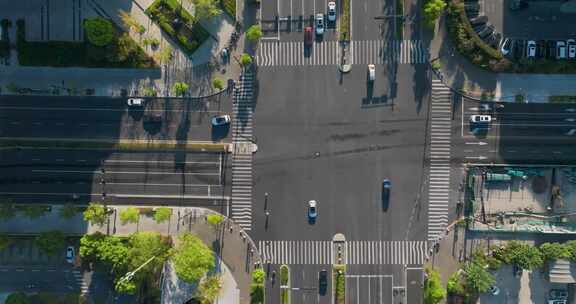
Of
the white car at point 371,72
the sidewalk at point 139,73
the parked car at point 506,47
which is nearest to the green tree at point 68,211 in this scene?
the sidewalk at point 139,73

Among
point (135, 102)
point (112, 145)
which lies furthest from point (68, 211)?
point (135, 102)

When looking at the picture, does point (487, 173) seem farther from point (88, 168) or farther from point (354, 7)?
point (88, 168)

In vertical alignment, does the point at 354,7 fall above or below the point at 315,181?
above

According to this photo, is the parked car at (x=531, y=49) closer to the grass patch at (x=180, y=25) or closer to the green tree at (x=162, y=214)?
the grass patch at (x=180, y=25)

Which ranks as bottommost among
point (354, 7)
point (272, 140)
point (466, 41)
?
point (272, 140)

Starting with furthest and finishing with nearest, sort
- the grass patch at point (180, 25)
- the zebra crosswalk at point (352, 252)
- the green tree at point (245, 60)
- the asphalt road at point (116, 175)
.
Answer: the asphalt road at point (116, 175) < the zebra crosswalk at point (352, 252) < the grass patch at point (180, 25) < the green tree at point (245, 60)

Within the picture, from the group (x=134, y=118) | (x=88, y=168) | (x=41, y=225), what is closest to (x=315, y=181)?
(x=134, y=118)
